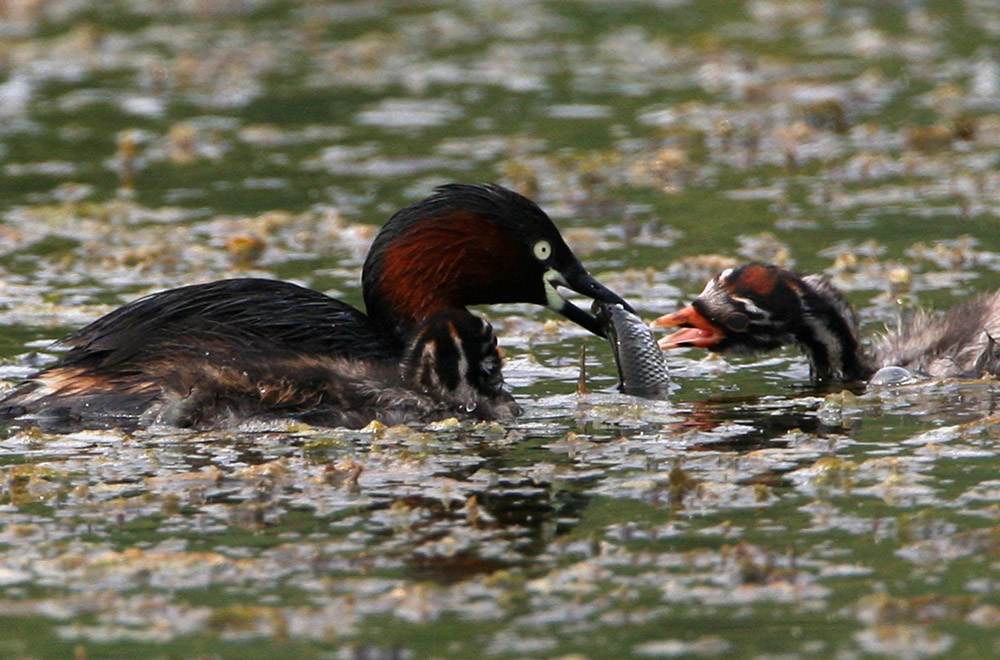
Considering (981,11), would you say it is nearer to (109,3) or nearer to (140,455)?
(109,3)

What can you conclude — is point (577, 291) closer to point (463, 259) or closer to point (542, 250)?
point (542, 250)

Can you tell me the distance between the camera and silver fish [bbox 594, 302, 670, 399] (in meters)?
8.99

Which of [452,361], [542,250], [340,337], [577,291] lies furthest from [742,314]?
[340,337]

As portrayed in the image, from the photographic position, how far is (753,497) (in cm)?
688

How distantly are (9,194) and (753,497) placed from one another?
8.90 metres

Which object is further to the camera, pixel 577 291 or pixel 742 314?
pixel 742 314

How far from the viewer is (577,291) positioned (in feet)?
29.7

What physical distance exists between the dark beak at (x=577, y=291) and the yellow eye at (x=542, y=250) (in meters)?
0.09

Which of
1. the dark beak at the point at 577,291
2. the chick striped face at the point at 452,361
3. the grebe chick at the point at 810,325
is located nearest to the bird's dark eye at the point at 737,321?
the grebe chick at the point at 810,325

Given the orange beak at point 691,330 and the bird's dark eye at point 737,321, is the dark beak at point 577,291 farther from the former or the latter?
the bird's dark eye at point 737,321

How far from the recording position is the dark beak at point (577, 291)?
9.02 meters

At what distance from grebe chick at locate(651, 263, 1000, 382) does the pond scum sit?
0.22m

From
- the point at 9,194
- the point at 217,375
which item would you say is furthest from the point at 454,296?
the point at 9,194

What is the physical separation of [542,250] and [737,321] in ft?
4.15
